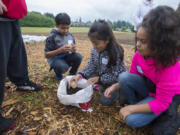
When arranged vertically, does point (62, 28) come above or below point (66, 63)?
above

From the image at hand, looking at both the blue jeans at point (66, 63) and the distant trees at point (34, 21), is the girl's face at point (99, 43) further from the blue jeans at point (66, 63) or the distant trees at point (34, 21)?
the distant trees at point (34, 21)

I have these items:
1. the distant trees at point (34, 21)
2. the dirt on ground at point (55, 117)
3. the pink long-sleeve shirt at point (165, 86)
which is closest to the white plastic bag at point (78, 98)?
the dirt on ground at point (55, 117)

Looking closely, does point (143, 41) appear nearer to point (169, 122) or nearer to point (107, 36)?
point (107, 36)

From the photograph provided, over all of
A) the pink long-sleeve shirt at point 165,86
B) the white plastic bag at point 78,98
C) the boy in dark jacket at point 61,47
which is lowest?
the white plastic bag at point 78,98

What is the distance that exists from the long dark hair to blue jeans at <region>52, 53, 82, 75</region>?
0.73 meters

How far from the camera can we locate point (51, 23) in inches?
1014

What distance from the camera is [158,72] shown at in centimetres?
118

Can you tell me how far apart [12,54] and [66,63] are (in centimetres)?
84

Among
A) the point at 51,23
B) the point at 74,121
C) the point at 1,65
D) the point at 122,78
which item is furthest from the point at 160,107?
the point at 51,23

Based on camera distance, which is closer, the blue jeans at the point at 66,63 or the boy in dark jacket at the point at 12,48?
the boy in dark jacket at the point at 12,48

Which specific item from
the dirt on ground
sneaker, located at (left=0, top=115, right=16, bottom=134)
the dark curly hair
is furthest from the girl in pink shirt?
sneaker, located at (left=0, top=115, right=16, bottom=134)

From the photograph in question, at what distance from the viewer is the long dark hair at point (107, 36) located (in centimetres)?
150

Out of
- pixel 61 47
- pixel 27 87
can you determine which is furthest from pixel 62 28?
pixel 27 87

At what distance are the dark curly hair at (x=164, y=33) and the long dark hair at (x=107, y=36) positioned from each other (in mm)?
544
